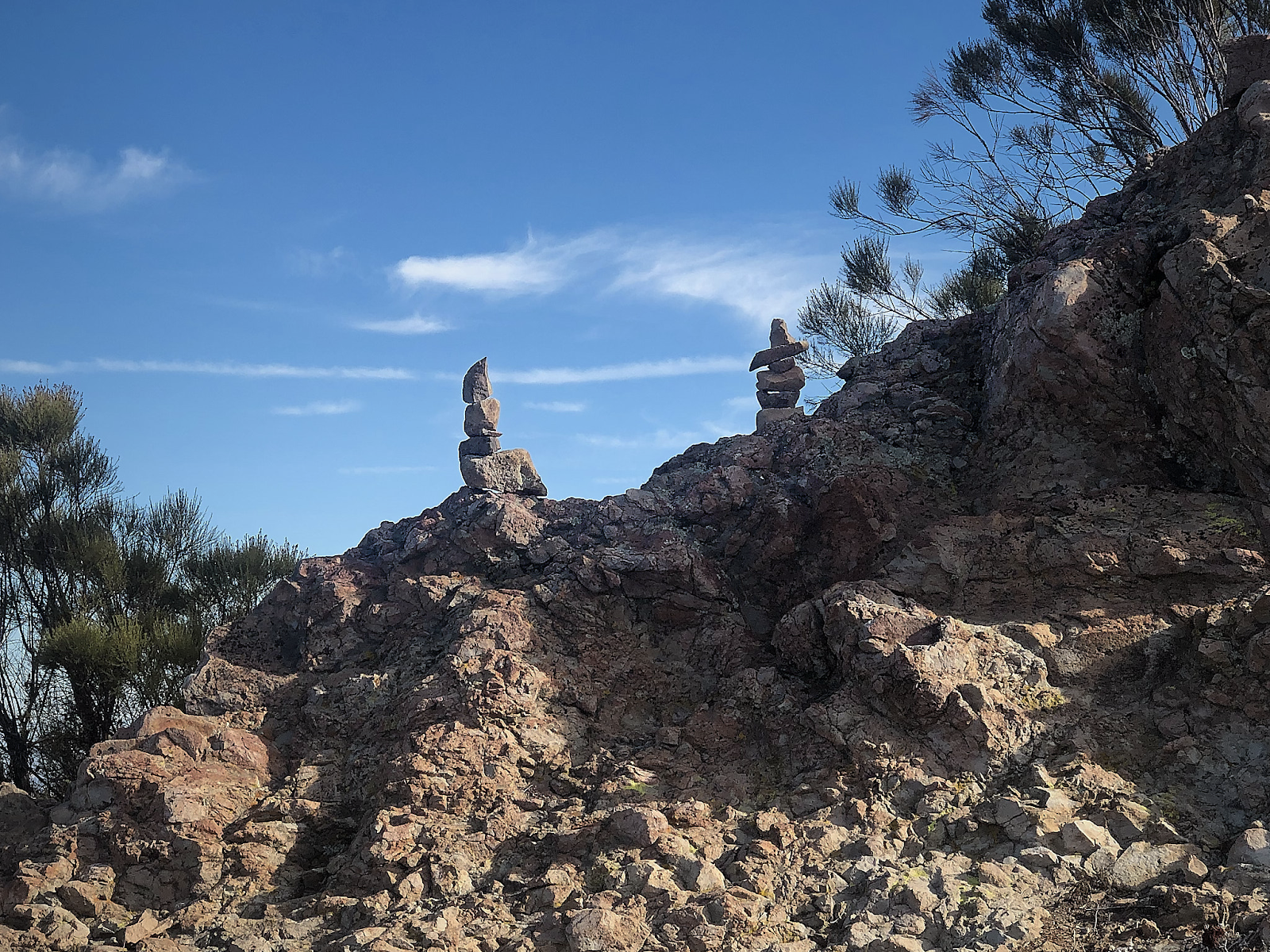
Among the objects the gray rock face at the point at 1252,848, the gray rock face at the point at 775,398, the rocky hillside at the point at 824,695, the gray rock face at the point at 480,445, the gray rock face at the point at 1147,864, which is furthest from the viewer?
the gray rock face at the point at 775,398

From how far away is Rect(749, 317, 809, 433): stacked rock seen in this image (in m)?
13.2

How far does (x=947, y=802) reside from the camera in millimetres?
5512

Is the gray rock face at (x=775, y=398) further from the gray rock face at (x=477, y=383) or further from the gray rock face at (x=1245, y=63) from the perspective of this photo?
the gray rock face at (x=1245, y=63)

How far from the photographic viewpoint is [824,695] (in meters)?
6.30

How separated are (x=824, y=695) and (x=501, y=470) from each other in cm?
535

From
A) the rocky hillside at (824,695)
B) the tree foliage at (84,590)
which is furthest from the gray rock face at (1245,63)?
the tree foliage at (84,590)

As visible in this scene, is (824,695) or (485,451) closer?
(824,695)

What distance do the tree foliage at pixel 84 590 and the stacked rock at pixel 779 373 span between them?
7594 millimetres

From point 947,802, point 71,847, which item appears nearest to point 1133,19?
point 947,802

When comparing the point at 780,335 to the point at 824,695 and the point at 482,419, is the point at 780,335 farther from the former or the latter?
the point at 824,695

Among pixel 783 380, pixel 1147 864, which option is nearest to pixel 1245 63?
pixel 1147 864

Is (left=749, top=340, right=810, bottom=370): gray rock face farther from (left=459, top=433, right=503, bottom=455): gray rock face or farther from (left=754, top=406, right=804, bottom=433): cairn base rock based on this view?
(left=459, top=433, right=503, bottom=455): gray rock face

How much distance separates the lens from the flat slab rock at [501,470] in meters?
10.5

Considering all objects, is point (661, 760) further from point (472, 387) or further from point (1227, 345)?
point (472, 387)
